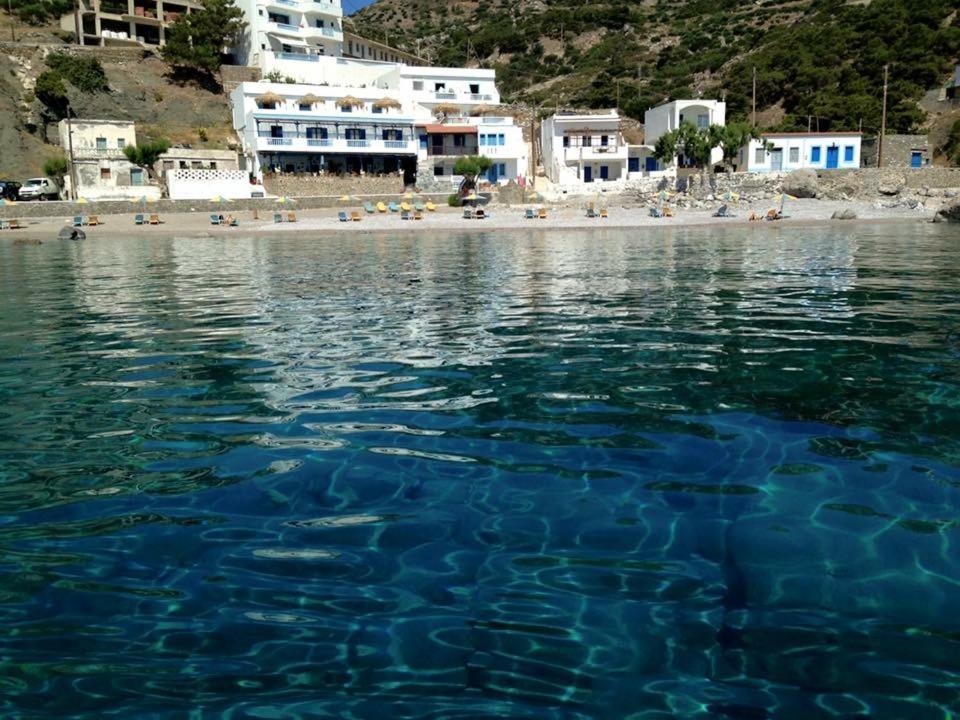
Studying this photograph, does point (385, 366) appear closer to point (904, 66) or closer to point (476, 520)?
point (476, 520)

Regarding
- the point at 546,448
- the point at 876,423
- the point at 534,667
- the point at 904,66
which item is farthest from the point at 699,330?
the point at 904,66

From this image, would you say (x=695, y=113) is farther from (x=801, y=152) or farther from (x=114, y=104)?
(x=114, y=104)

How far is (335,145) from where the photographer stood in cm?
5694

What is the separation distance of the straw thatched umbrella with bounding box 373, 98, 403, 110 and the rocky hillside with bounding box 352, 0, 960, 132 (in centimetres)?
2421

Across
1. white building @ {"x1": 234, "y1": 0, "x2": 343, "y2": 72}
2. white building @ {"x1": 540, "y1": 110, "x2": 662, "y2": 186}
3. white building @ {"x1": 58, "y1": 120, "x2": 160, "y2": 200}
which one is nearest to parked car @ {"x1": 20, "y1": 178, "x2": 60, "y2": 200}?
white building @ {"x1": 58, "y1": 120, "x2": 160, "y2": 200}

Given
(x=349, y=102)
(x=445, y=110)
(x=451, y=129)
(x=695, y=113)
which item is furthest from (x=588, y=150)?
(x=349, y=102)

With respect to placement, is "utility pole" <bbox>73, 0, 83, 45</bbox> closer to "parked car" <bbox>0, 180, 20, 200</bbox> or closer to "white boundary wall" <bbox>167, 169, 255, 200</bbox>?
"parked car" <bbox>0, 180, 20, 200</bbox>

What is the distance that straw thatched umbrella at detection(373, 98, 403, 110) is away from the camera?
5997cm

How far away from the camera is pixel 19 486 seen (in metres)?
5.46

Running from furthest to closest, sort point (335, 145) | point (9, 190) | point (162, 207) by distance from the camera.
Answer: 1. point (335, 145)
2. point (9, 190)
3. point (162, 207)

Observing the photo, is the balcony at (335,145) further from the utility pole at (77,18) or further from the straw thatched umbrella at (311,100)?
the utility pole at (77,18)

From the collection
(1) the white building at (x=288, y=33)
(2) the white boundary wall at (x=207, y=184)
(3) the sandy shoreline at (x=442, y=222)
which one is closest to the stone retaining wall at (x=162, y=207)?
(3) the sandy shoreline at (x=442, y=222)

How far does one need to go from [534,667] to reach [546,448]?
2.80 meters

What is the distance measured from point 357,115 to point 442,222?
2284 centimetres
